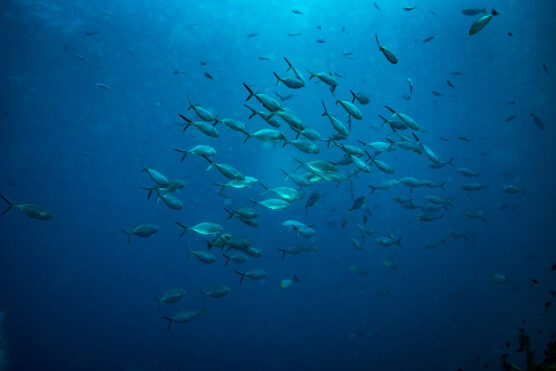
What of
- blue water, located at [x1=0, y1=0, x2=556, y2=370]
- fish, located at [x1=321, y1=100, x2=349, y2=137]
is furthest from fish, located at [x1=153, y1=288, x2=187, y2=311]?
blue water, located at [x1=0, y1=0, x2=556, y2=370]

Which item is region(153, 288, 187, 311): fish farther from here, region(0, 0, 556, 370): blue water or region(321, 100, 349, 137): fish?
region(0, 0, 556, 370): blue water

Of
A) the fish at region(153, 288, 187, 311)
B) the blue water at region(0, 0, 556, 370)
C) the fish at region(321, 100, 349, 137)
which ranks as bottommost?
the blue water at region(0, 0, 556, 370)

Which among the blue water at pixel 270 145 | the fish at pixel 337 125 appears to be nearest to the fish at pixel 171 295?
the fish at pixel 337 125

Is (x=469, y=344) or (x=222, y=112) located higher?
(x=222, y=112)

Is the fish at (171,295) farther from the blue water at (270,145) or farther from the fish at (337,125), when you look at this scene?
the blue water at (270,145)

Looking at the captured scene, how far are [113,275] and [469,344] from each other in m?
71.2

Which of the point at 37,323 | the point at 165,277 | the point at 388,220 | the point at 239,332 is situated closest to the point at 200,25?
the point at 239,332

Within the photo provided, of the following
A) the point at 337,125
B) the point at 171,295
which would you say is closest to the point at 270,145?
the point at 171,295

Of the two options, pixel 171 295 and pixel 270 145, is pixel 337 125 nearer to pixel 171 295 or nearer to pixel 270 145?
pixel 171 295

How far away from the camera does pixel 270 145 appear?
37.5 m

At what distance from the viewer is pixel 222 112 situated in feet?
126

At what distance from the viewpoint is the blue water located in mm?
22781

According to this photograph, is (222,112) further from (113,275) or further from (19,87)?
(113,275)

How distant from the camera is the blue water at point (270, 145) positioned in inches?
897
